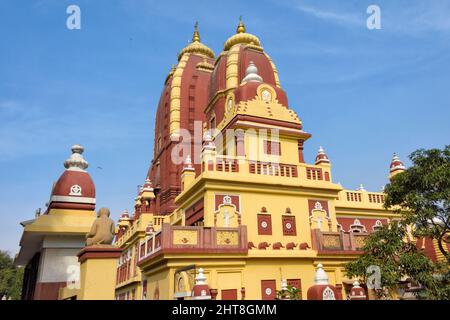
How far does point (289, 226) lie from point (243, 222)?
7.30ft

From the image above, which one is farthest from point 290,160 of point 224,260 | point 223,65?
point 223,65

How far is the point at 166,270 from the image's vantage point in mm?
14000

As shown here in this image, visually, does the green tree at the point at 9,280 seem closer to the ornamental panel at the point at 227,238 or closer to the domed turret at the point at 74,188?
the domed turret at the point at 74,188

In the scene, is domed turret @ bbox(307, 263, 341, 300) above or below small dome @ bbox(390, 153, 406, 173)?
below

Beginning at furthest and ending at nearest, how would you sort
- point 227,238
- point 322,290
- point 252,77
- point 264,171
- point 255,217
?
1. point 252,77
2. point 264,171
3. point 255,217
4. point 227,238
5. point 322,290

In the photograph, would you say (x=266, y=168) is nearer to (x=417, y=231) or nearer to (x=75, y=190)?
(x=417, y=231)

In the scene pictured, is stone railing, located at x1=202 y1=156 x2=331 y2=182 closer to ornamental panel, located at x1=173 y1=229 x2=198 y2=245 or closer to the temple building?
the temple building

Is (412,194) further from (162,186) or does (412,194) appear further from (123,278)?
(123,278)

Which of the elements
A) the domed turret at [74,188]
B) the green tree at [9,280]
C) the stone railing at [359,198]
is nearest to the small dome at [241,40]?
the stone railing at [359,198]

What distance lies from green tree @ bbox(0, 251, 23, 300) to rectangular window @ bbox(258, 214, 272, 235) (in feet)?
159

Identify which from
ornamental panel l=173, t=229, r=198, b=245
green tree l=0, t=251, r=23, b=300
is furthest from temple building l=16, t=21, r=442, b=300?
green tree l=0, t=251, r=23, b=300

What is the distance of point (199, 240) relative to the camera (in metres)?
13.9

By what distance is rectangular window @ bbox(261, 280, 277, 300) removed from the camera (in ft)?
48.3

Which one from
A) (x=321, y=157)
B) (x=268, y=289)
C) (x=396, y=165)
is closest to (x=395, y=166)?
(x=396, y=165)
